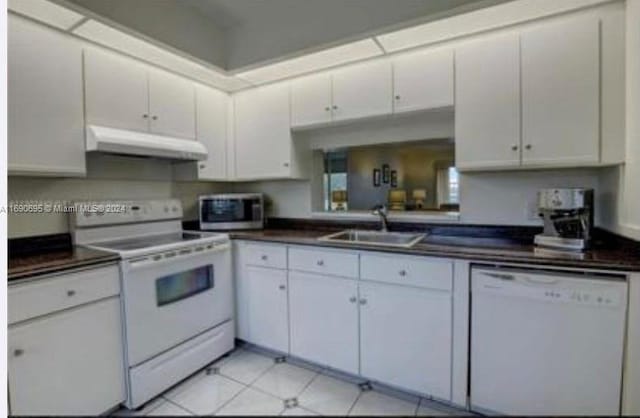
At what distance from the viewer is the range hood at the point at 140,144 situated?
1.99 m

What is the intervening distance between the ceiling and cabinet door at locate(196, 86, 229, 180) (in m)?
0.40

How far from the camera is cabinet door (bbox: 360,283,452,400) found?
182cm

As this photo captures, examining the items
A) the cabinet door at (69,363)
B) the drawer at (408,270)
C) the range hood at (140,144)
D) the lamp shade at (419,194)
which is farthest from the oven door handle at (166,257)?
the lamp shade at (419,194)

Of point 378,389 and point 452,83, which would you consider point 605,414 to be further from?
point 452,83

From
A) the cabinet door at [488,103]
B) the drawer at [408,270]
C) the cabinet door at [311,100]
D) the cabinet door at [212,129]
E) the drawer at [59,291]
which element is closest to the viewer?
the drawer at [59,291]

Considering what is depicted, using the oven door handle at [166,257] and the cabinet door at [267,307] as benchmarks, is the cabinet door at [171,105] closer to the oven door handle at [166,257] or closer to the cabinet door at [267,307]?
the oven door handle at [166,257]

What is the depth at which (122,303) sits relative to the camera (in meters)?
1.84

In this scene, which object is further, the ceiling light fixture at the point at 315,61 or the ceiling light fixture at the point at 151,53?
the ceiling light fixture at the point at 315,61

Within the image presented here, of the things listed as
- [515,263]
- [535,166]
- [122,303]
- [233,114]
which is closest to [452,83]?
[535,166]

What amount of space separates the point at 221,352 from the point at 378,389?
3.66 ft

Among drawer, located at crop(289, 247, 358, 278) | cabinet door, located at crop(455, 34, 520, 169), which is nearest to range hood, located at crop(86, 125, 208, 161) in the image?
drawer, located at crop(289, 247, 358, 278)

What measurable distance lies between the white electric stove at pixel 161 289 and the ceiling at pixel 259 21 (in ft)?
3.92

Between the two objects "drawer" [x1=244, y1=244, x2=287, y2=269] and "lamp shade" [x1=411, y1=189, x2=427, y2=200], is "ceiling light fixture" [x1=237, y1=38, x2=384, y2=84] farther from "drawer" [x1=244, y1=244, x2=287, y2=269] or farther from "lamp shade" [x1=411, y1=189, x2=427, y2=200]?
"drawer" [x1=244, y1=244, x2=287, y2=269]

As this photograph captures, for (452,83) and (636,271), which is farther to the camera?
(452,83)
